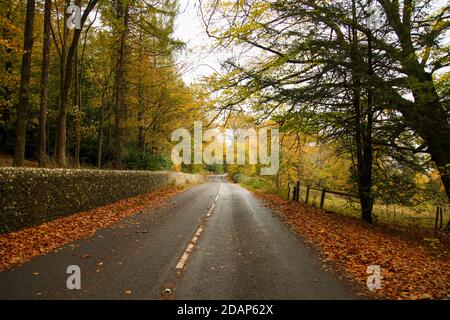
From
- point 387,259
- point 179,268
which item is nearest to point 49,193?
point 179,268

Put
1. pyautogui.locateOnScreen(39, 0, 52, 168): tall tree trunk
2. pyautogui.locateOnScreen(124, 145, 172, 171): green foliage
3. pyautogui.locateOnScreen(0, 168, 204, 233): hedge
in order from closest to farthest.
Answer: pyautogui.locateOnScreen(0, 168, 204, 233): hedge → pyautogui.locateOnScreen(39, 0, 52, 168): tall tree trunk → pyautogui.locateOnScreen(124, 145, 172, 171): green foliage

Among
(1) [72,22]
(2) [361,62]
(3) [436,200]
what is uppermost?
(1) [72,22]

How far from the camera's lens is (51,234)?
26.6ft

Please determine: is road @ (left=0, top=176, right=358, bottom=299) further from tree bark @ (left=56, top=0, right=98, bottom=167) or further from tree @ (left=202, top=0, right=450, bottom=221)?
tree bark @ (left=56, top=0, right=98, bottom=167)

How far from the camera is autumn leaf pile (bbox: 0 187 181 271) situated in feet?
20.7

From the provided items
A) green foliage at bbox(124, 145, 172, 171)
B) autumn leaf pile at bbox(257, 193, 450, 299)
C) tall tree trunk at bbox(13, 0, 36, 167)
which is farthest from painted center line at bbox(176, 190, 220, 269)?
green foliage at bbox(124, 145, 172, 171)

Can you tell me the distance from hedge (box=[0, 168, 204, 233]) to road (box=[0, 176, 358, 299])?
2.11m

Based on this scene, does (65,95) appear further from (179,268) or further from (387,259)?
(387,259)

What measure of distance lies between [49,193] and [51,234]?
6.41 feet

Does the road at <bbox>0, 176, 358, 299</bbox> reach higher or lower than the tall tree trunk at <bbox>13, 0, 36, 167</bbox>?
lower
